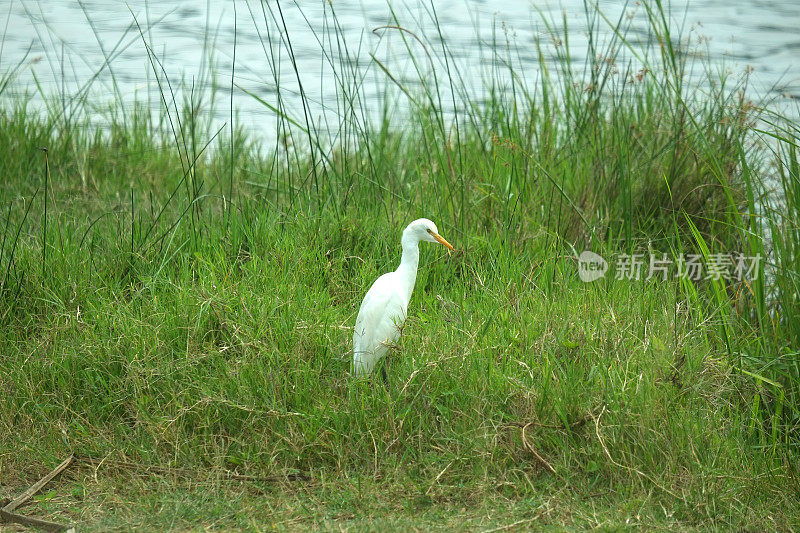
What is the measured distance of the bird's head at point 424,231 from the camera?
9.59 feet

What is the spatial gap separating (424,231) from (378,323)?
1.23 feet

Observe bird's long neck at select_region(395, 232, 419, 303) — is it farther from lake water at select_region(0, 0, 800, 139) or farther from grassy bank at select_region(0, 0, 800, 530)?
lake water at select_region(0, 0, 800, 139)

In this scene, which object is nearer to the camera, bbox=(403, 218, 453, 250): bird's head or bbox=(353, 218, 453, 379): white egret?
bbox=(353, 218, 453, 379): white egret

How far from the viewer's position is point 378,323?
9.18 ft

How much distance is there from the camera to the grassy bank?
2.44 meters

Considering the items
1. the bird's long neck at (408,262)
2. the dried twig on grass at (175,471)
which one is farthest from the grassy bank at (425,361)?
the bird's long neck at (408,262)

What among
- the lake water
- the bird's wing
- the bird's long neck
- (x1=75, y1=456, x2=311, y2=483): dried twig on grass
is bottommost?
(x1=75, y1=456, x2=311, y2=483): dried twig on grass

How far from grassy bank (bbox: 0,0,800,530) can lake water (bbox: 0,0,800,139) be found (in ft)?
8.23

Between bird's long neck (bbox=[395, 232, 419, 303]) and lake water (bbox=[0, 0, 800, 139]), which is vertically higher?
lake water (bbox=[0, 0, 800, 139])

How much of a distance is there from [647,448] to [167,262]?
1.99m

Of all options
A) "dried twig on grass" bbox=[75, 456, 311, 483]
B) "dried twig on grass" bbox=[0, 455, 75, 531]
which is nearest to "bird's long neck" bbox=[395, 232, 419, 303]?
"dried twig on grass" bbox=[75, 456, 311, 483]

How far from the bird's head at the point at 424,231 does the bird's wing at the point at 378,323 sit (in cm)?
20

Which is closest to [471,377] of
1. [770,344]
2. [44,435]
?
[770,344]

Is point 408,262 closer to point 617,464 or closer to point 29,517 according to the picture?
point 617,464
